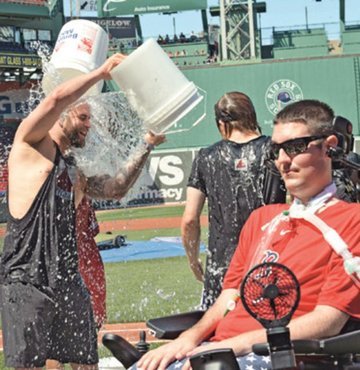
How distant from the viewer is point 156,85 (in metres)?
3.68

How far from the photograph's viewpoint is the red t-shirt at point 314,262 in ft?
9.02

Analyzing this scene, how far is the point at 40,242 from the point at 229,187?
3.69 feet

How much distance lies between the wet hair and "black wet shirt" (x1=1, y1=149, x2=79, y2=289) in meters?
1.03

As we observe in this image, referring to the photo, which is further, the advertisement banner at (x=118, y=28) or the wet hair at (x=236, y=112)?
the advertisement banner at (x=118, y=28)

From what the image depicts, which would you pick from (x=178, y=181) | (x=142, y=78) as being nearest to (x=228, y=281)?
(x=142, y=78)

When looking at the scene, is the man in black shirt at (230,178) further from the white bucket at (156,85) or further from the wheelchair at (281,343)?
the wheelchair at (281,343)

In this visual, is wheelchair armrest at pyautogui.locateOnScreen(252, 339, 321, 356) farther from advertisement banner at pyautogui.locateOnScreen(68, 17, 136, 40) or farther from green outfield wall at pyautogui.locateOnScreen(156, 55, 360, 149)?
advertisement banner at pyautogui.locateOnScreen(68, 17, 136, 40)

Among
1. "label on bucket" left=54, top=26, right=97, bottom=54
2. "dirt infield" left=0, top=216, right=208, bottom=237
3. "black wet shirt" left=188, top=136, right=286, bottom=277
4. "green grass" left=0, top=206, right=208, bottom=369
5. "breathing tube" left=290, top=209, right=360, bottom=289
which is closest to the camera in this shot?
"breathing tube" left=290, top=209, right=360, bottom=289

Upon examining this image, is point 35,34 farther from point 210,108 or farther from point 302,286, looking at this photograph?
point 302,286

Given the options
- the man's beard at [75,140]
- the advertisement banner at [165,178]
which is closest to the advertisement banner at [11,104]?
the advertisement banner at [165,178]

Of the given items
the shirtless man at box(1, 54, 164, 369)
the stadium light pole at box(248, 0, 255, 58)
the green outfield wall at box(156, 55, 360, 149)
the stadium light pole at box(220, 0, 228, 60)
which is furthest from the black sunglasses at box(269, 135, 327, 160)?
the stadium light pole at box(220, 0, 228, 60)

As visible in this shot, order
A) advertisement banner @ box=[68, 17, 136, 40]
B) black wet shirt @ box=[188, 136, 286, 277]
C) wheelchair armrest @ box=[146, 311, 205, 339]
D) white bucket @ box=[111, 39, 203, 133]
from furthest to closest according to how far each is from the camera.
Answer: advertisement banner @ box=[68, 17, 136, 40], black wet shirt @ box=[188, 136, 286, 277], white bucket @ box=[111, 39, 203, 133], wheelchair armrest @ box=[146, 311, 205, 339]

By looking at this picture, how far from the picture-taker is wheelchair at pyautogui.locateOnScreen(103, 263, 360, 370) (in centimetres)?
234

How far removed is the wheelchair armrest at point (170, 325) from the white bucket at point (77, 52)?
1.47 metres
